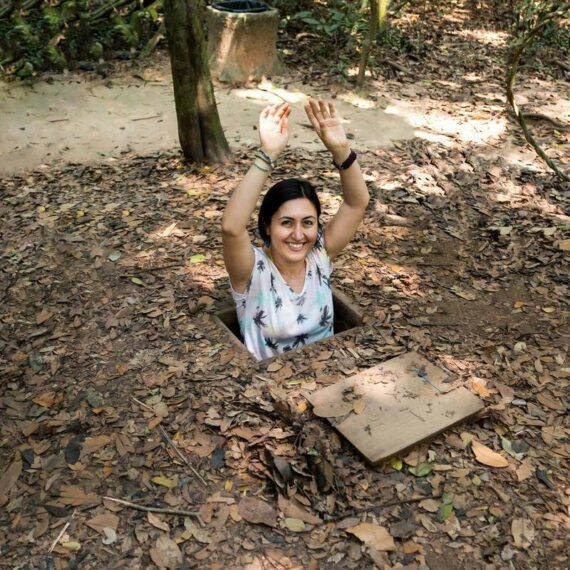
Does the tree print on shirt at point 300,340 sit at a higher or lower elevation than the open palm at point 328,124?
lower

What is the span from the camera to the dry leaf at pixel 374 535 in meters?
2.53

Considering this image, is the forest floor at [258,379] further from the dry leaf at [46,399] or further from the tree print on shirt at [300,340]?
the tree print on shirt at [300,340]

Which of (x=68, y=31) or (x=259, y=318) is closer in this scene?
(x=259, y=318)

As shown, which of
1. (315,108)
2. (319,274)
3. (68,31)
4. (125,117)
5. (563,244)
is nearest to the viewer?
(315,108)

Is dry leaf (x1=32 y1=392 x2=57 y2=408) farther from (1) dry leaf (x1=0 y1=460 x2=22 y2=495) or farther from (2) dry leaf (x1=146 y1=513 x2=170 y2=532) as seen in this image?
(2) dry leaf (x1=146 y1=513 x2=170 y2=532)

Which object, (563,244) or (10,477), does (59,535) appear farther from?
(563,244)

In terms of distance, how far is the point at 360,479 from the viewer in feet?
9.21

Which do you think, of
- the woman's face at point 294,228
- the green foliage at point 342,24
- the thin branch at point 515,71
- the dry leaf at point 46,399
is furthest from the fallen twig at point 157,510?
the green foliage at point 342,24

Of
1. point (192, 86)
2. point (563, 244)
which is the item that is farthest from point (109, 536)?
point (192, 86)

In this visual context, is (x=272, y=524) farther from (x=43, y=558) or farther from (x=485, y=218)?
(x=485, y=218)

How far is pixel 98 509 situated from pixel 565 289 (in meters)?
3.27

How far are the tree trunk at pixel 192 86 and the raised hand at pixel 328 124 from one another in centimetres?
277

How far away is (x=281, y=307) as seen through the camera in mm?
3590

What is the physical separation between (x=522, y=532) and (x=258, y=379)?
1.47 m
